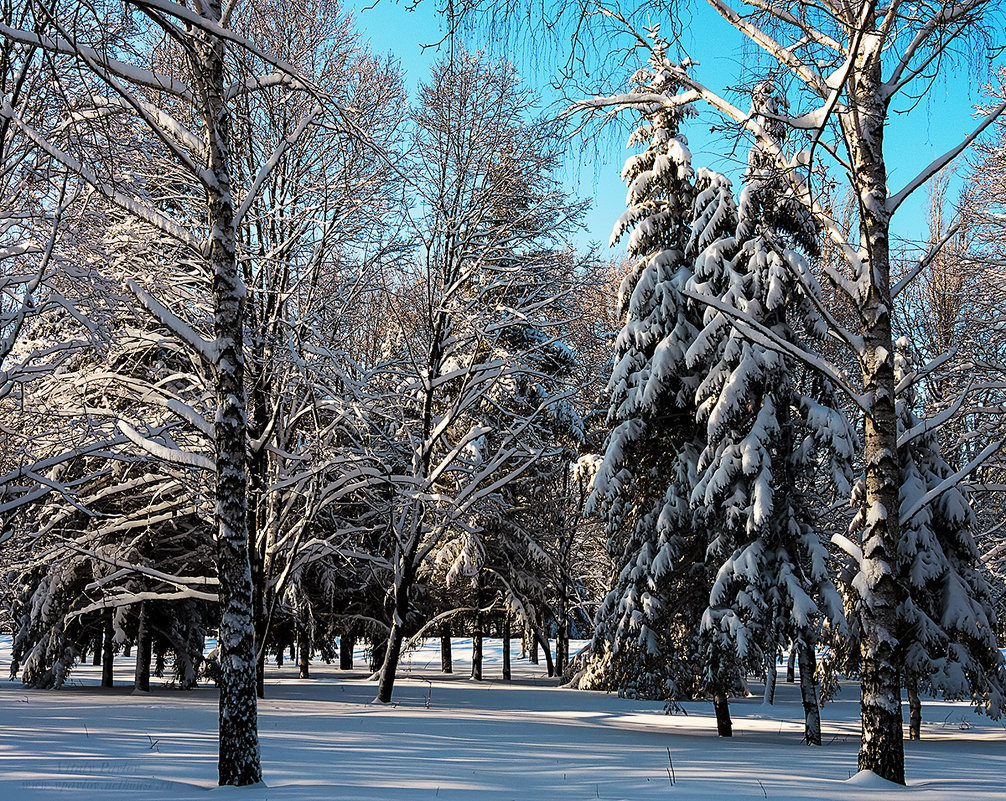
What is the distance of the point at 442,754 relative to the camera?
9797mm

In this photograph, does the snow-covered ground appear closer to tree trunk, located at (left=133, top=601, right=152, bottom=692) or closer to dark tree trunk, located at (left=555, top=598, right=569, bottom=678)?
tree trunk, located at (left=133, top=601, right=152, bottom=692)

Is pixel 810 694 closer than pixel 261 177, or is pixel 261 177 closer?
pixel 261 177

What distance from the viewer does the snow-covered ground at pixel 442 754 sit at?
696 centimetres

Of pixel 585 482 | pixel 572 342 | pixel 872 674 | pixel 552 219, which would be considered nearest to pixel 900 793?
pixel 872 674

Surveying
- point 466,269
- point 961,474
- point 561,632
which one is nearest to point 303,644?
point 561,632

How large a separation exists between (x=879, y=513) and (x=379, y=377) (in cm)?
1416

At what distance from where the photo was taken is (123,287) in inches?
475

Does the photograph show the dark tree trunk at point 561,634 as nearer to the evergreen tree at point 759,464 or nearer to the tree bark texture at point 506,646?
the tree bark texture at point 506,646

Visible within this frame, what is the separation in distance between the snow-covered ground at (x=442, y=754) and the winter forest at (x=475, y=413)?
4.1 inches

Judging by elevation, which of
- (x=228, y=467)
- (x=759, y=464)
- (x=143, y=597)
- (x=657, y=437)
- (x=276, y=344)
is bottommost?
(x=143, y=597)

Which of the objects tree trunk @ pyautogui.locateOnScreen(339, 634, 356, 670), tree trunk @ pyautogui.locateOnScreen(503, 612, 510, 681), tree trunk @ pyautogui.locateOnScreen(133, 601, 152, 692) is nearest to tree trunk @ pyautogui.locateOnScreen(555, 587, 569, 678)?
tree trunk @ pyautogui.locateOnScreen(503, 612, 510, 681)

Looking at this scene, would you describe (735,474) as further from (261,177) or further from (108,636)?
(108,636)

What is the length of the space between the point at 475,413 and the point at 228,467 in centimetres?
1538

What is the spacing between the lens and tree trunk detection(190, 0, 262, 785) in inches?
283
